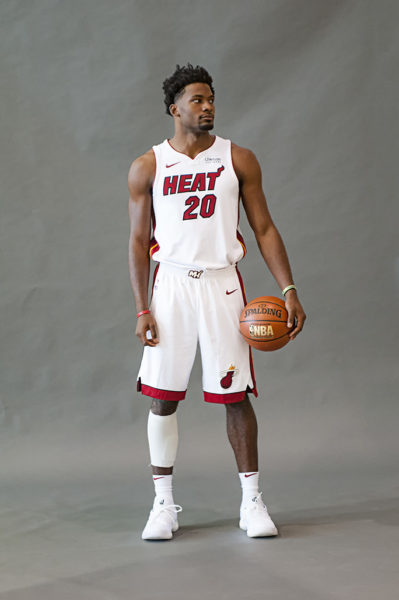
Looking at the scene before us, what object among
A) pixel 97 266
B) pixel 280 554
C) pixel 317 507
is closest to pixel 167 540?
pixel 280 554

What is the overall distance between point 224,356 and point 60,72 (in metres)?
2.28

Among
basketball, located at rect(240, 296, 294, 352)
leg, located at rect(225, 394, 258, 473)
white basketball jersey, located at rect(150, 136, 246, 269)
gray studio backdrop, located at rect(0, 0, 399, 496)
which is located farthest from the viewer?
gray studio backdrop, located at rect(0, 0, 399, 496)

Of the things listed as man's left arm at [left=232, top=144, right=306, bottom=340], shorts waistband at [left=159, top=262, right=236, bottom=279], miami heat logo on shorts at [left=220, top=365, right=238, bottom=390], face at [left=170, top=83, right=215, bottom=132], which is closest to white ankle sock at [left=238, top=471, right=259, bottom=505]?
miami heat logo on shorts at [left=220, top=365, right=238, bottom=390]

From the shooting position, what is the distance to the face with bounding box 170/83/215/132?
11.7ft

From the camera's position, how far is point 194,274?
3.62 m

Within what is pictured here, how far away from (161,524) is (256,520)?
409 mm

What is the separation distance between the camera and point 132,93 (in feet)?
16.2

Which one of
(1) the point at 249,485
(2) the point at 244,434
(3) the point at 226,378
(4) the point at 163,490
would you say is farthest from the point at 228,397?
→ (4) the point at 163,490

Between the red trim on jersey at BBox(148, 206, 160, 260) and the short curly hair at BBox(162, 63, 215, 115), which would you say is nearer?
the short curly hair at BBox(162, 63, 215, 115)

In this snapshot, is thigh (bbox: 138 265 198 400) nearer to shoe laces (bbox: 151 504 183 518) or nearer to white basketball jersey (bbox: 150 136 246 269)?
white basketball jersey (bbox: 150 136 246 269)

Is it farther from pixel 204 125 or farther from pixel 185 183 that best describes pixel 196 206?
pixel 204 125

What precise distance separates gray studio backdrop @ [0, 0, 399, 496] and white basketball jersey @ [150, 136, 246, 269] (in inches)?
49.9

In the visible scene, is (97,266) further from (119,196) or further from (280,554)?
(280,554)

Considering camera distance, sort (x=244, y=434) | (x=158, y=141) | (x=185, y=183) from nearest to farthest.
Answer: (x=185, y=183) < (x=244, y=434) < (x=158, y=141)
